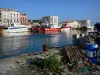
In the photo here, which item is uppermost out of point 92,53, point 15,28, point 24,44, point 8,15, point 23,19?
point 8,15

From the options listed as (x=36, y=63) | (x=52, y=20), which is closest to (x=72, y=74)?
(x=36, y=63)

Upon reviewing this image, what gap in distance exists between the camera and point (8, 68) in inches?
343

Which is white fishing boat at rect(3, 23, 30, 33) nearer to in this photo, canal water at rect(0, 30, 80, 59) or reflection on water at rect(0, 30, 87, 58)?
canal water at rect(0, 30, 80, 59)

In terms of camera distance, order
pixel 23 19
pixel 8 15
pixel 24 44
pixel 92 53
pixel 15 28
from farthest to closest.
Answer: pixel 23 19, pixel 8 15, pixel 15 28, pixel 24 44, pixel 92 53

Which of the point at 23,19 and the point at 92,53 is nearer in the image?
the point at 92,53

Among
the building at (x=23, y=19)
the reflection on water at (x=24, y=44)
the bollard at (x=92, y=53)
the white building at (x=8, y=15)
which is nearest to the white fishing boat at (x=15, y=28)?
the white building at (x=8, y=15)

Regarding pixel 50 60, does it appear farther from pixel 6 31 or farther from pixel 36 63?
pixel 6 31

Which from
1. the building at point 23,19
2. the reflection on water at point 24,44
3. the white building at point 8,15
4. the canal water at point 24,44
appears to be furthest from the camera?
the building at point 23,19

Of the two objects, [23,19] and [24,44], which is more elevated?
[23,19]

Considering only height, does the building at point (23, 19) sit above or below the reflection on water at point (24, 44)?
above

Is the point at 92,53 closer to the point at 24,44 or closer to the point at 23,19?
the point at 24,44

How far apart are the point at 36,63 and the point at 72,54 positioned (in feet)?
6.89

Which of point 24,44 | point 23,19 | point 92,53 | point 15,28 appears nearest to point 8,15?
point 23,19

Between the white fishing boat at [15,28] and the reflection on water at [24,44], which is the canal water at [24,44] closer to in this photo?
the reflection on water at [24,44]
